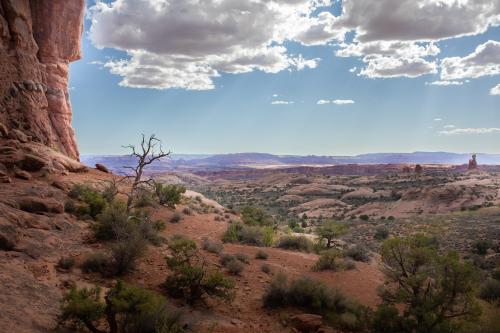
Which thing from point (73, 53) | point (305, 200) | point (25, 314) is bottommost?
point (305, 200)

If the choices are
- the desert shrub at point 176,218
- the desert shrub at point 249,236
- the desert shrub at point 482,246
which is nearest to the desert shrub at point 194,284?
the desert shrub at point 249,236

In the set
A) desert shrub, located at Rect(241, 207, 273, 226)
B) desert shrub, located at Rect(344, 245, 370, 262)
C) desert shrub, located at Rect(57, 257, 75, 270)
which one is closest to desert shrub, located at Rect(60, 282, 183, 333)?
desert shrub, located at Rect(57, 257, 75, 270)

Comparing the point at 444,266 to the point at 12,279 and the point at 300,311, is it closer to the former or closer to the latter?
the point at 300,311

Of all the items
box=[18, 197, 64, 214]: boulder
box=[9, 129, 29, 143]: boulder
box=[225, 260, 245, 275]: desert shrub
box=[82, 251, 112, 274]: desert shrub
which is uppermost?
box=[9, 129, 29, 143]: boulder

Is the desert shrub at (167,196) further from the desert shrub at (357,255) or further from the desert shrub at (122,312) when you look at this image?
the desert shrub at (122,312)

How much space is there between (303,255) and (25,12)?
808 inches

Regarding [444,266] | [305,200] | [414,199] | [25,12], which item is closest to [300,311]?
[444,266]

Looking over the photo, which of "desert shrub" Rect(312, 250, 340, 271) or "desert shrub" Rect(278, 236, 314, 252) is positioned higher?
"desert shrub" Rect(312, 250, 340, 271)

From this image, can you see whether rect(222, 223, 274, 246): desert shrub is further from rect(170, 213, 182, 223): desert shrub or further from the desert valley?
rect(170, 213, 182, 223): desert shrub

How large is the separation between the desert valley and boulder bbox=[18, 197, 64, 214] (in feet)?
0.15

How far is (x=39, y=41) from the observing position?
2488 cm

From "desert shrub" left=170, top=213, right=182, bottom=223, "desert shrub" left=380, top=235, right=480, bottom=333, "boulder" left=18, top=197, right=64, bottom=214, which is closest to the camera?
"desert shrub" left=380, top=235, right=480, bottom=333

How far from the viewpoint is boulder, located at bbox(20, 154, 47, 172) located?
18.2 metres

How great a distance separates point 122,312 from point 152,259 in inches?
201
